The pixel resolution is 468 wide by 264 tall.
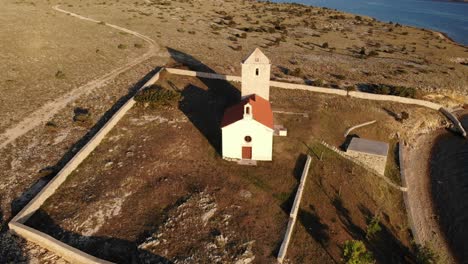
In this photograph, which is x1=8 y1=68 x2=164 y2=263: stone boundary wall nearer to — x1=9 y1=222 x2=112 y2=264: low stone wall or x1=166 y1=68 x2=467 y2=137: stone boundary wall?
x1=9 y1=222 x2=112 y2=264: low stone wall

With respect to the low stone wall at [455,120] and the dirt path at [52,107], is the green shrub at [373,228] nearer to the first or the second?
the low stone wall at [455,120]

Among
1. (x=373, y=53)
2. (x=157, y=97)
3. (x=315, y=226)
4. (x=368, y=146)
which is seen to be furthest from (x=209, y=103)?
(x=373, y=53)

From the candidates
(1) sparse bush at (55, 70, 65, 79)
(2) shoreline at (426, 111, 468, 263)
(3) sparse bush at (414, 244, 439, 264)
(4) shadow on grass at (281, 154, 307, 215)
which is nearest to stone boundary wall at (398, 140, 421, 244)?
(2) shoreline at (426, 111, 468, 263)

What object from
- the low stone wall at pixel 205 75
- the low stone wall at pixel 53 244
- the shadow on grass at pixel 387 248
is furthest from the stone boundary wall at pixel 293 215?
the low stone wall at pixel 205 75

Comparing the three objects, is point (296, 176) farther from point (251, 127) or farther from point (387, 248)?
point (387, 248)

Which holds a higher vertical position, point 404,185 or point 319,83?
point 319,83

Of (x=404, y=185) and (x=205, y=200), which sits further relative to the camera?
(x=404, y=185)

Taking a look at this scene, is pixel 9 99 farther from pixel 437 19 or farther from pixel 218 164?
pixel 437 19
